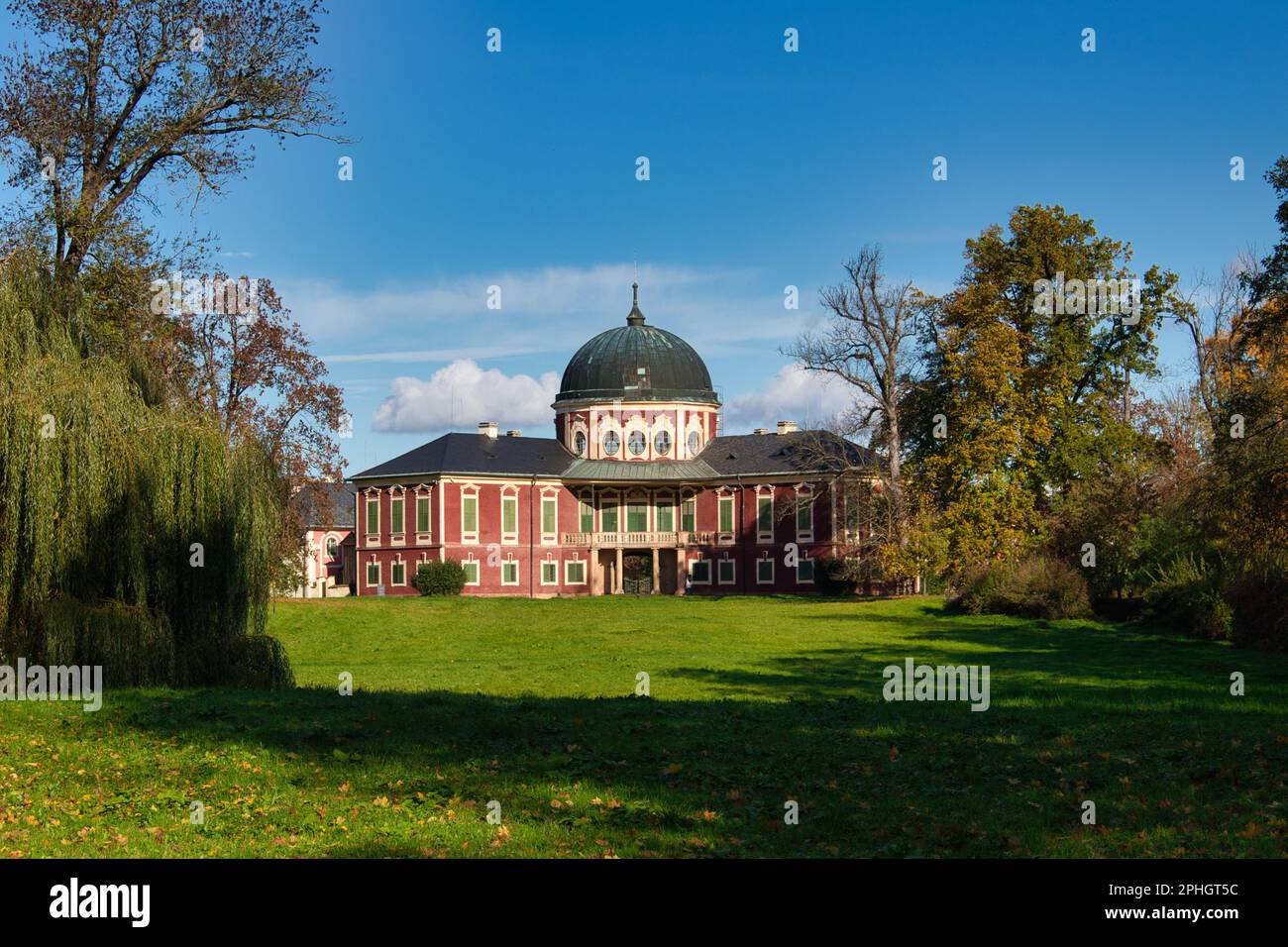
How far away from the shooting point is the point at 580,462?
75500 millimetres

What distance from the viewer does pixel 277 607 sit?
45.8 metres

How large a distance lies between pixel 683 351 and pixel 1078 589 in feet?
129

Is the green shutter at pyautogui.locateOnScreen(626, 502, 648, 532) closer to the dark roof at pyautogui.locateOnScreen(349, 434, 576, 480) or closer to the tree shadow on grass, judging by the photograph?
the dark roof at pyautogui.locateOnScreen(349, 434, 576, 480)

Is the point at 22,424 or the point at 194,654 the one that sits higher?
the point at 22,424

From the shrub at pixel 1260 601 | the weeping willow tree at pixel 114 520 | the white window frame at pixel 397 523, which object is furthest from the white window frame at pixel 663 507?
the weeping willow tree at pixel 114 520

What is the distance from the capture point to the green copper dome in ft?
250

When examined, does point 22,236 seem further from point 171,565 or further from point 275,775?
point 275,775

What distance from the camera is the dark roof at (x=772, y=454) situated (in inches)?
2645

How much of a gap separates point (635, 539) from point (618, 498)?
3.13m

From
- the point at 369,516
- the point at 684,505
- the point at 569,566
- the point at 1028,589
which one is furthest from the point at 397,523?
the point at 1028,589

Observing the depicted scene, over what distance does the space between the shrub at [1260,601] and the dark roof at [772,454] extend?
111ft

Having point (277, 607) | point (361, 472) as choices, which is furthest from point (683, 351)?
point (277, 607)

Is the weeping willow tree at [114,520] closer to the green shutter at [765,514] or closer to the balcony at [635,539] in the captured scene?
the balcony at [635,539]

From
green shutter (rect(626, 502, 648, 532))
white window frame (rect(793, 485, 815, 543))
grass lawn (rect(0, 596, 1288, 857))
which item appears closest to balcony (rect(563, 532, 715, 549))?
green shutter (rect(626, 502, 648, 532))
